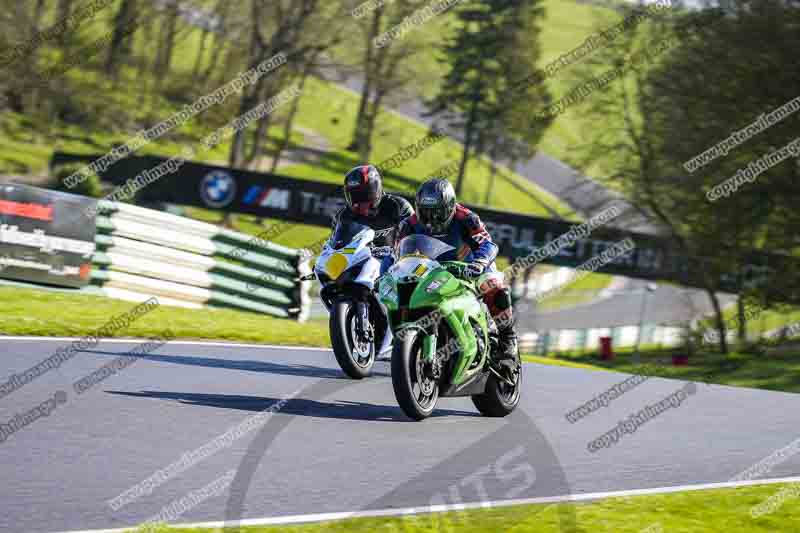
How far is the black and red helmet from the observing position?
10828mm

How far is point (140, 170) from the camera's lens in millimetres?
34969

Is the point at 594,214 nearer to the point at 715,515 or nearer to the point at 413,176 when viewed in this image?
the point at 715,515

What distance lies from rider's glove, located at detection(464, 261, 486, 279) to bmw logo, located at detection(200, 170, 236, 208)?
26048mm

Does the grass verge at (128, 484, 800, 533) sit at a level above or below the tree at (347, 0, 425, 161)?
below

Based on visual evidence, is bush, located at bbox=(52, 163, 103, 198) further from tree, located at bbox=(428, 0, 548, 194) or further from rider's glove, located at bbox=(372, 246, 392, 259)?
tree, located at bbox=(428, 0, 548, 194)

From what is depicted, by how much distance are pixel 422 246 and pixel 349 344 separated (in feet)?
7.14

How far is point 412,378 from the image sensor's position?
7992 millimetres

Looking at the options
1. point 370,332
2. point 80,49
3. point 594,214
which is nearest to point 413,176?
point 80,49

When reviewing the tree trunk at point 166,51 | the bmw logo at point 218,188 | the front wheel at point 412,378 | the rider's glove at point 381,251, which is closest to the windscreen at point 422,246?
the front wheel at point 412,378

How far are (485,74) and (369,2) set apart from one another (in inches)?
1040

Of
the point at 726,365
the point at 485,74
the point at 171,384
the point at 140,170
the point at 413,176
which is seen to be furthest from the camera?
the point at 413,176

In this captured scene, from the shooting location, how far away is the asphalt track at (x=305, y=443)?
18.8ft

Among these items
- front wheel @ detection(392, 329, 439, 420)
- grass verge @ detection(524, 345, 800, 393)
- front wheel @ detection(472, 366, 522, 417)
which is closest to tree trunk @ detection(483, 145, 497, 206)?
grass verge @ detection(524, 345, 800, 393)

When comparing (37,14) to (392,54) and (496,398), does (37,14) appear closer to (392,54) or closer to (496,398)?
(392,54)
